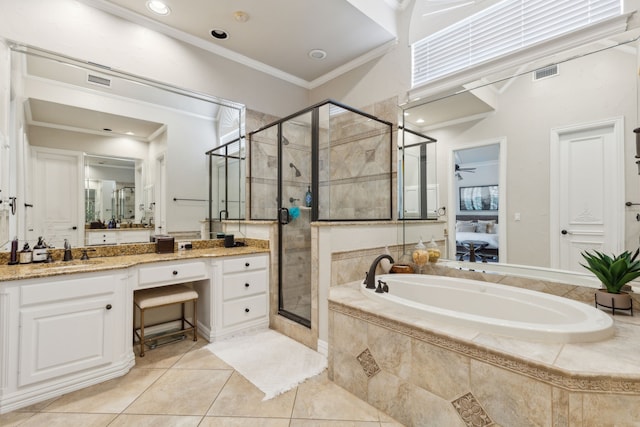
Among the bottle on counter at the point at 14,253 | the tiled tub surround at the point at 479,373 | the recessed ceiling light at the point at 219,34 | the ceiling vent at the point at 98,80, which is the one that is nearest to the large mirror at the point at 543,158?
the tiled tub surround at the point at 479,373

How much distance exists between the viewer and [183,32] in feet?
8.86

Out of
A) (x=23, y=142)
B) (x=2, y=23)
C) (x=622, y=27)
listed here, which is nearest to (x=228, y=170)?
(x=23, y=142)

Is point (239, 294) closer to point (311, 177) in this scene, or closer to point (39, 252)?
point (311, 177)

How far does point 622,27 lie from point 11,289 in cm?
396

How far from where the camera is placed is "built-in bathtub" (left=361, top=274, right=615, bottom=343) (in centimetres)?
130

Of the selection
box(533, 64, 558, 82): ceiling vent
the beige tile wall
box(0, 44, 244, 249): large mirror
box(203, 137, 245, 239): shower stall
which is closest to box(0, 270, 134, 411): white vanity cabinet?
box(0, 44, 244, 249): large mirror

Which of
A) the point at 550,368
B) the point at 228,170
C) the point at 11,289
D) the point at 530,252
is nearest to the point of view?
the point at 550,368

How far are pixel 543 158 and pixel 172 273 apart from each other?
2.96m

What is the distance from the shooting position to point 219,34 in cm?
276

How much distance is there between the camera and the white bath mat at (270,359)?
1.94 m

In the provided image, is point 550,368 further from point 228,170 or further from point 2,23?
point 2,23

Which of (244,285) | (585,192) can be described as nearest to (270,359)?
(244,285)

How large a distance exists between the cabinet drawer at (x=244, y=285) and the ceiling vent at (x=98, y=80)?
187 cm

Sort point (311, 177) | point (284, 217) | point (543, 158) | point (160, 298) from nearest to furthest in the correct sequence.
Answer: point (543, 158)
point (160, 298)
point (311, 177)
point (284, 217)
